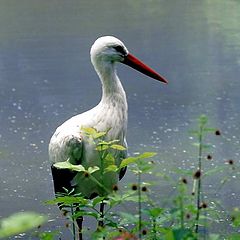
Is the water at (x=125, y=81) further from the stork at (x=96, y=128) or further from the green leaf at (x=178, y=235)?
the green leaf at (x=178, y=235)

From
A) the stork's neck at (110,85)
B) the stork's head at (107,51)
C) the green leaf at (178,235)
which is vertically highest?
the stork's head at (107,51)

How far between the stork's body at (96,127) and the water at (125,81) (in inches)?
33.2

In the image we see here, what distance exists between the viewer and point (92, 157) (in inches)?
145

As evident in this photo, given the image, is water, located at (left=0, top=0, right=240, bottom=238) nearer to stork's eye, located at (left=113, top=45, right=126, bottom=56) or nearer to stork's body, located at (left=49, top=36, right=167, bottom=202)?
stork's body, located at (left=49, top=36, right=167, bottom=202)

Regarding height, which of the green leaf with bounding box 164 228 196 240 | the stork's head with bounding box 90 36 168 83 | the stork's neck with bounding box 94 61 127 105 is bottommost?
the green leaf with bounding box 164 228 196 240

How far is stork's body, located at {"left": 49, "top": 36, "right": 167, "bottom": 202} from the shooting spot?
367cm

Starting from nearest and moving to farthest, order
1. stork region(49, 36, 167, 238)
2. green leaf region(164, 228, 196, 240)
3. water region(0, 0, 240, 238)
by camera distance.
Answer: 1. green leaf region(164, 228, 196, 240)
2. stork region(49, 36, 167, 238)
3. water region(0, 0, 240, 238)

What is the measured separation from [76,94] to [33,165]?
2.20 metres

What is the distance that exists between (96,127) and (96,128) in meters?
0.01

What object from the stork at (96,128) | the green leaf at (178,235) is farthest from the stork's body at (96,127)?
the green leaf at (178,235)

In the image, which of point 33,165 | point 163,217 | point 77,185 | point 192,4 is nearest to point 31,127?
point 33,165

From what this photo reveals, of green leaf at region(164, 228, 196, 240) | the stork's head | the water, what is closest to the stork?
the stork's head

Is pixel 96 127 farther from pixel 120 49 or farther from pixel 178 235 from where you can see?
pixel 178 235

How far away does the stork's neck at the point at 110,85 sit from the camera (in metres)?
3.83
